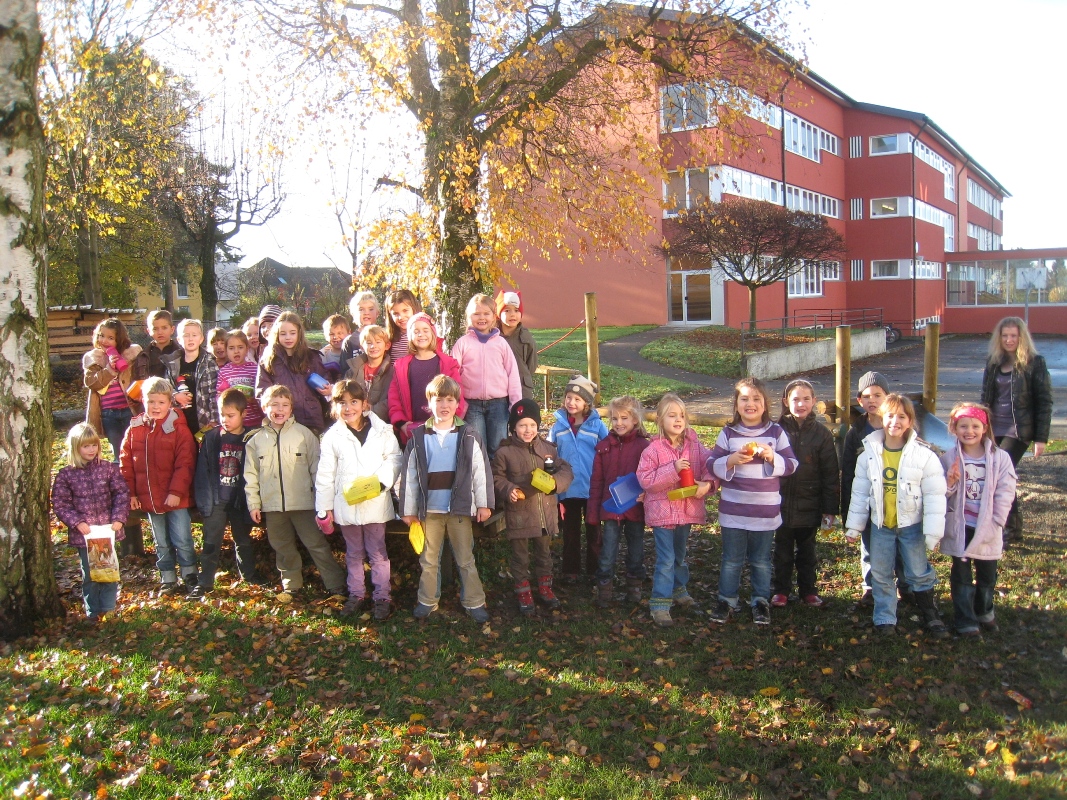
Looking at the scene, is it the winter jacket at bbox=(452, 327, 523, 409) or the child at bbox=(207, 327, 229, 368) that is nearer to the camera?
the winter jacket at bbox=(452, 327, 523, 409)

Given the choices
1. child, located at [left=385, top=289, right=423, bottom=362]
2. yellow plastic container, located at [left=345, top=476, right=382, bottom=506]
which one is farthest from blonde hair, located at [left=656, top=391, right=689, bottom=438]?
child, located at [left=385, top=289, right=423, bottom=362]

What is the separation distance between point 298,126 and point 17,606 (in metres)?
7.58

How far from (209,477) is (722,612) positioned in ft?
12.8

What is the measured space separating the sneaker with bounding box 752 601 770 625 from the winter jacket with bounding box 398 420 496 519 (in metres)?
1.96

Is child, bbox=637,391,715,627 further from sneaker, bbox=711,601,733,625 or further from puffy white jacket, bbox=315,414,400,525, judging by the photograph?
puffy white jacket, bbox=315,414,400,525

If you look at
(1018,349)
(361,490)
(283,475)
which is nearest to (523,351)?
(361,490)

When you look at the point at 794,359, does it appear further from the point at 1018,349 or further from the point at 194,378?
the point at 194,378

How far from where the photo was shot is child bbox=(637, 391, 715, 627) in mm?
5883

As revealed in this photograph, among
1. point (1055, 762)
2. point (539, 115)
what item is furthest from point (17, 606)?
point (539, 115)

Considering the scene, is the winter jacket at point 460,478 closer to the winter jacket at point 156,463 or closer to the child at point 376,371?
the child at point 376,371

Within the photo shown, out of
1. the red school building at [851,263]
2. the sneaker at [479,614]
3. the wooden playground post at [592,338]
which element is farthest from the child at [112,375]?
→ the red school building at [851,263]

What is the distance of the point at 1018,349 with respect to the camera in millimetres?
6820

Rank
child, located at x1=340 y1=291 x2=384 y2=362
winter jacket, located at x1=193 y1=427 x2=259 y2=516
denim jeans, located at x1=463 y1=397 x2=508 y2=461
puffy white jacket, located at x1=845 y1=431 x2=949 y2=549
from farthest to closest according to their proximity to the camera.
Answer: child, located at x1=340 y1=291 x2=384 y2=362 < denim jeans, located at x1=463 y1=397 x2=508 y2=461 < winter jacket, located at x1=193 y1=427 x2=259 y2=516 < puffy white jacket, located at x1=845 y1=431 x2=949 y2=549

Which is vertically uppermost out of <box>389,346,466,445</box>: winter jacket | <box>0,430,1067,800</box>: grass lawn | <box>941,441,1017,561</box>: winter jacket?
<box>389,346,466,445</box>: winter jacket
